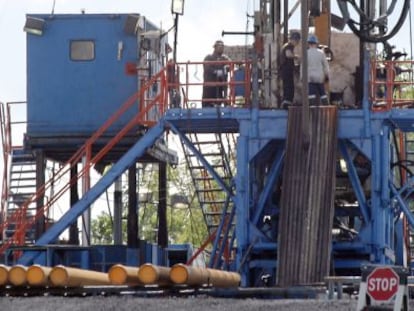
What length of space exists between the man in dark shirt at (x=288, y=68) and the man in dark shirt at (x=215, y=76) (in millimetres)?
998

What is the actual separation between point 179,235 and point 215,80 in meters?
33.9

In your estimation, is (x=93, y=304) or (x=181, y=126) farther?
Result: (x=181, y=126)

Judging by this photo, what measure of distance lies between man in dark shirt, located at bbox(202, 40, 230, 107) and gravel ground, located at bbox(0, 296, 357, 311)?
7813mm

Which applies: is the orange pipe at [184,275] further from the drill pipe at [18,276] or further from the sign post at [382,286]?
the sign post at [382,286]

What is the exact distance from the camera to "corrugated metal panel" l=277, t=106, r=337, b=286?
3119cm

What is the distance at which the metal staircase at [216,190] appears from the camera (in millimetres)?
33500

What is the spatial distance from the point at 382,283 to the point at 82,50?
15.1 m

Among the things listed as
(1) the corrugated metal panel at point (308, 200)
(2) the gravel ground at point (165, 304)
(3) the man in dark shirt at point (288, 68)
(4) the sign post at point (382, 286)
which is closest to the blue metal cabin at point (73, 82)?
(3) the man in dark shirt at point (288, 68)

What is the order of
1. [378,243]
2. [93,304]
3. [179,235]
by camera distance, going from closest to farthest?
[93,304]
[378,243]
[179,235]

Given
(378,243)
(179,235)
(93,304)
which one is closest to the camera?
(93,304)

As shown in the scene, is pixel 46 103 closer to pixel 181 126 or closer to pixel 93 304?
pixel 181 126

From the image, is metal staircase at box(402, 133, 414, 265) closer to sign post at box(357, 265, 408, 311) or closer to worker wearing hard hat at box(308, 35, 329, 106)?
worker wearing hard hat at box(308, 35, 329, 106)

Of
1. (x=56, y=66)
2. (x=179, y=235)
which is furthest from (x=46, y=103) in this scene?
(x=179, y=235)

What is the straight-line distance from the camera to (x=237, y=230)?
32.5m
